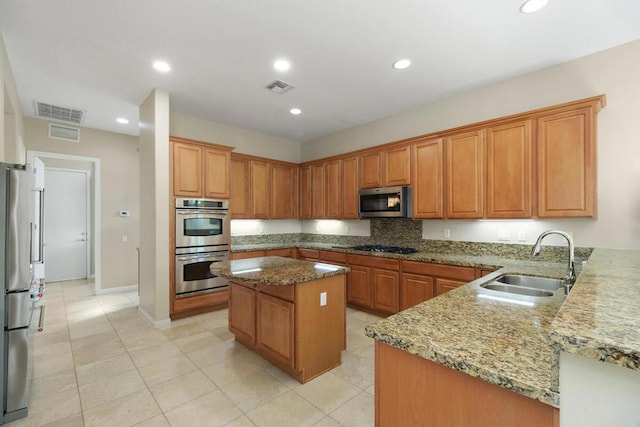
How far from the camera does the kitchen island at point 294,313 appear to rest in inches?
95.8

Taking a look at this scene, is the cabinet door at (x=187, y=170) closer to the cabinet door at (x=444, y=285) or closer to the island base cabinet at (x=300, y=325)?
the island base cabinet at (x=300, y=325)

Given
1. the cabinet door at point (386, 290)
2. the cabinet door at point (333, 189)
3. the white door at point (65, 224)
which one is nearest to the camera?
the cabinet door at point (386, 290)

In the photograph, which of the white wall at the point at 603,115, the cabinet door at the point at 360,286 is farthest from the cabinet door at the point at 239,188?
the white wall at the point at 603,115

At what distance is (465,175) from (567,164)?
94 cm

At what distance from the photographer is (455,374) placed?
99 centimetres

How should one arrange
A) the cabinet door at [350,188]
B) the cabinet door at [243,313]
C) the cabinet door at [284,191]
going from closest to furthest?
1. the cabinet door at [243,313]
2. the cabinet door at [350,188]
3. the cabinet door at [284,191]

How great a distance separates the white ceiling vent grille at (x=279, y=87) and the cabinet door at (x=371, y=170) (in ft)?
5.25

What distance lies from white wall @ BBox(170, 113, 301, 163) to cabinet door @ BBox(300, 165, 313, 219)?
2.04 ft

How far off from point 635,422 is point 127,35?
367cm

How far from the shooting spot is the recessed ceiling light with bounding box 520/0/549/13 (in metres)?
2.14

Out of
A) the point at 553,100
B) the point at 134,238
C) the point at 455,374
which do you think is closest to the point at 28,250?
the point at 455,374

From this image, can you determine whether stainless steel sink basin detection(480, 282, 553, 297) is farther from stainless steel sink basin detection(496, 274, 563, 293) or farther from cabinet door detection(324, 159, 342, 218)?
cabinet door detection(324, 159, 342, 218)

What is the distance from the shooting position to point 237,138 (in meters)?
5.25

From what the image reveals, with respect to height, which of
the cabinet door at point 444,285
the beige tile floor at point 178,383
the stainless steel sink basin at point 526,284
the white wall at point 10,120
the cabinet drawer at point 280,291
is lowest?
the beige tile floor at point 178,383
